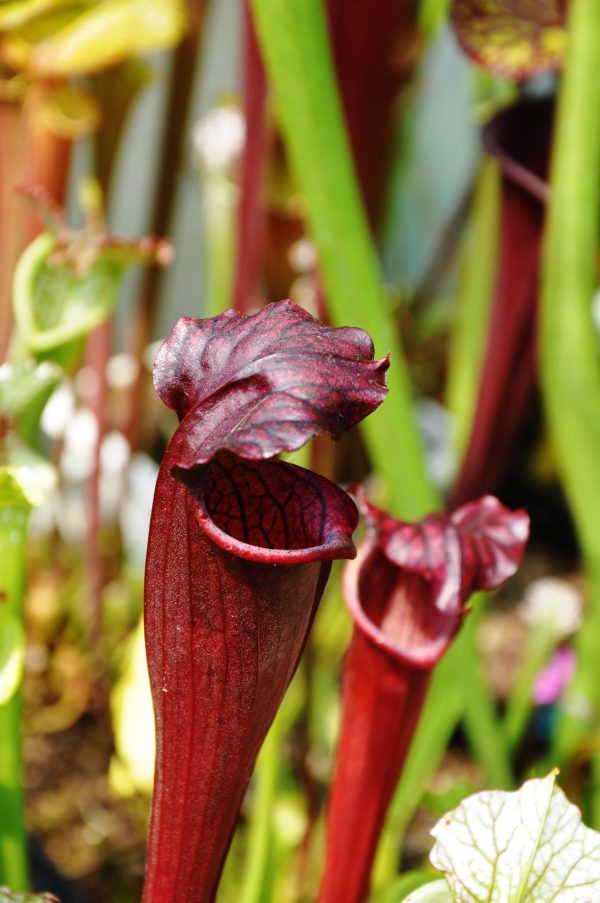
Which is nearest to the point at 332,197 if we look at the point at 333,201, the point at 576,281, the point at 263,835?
the point at 333,201

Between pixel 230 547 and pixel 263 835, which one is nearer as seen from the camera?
pixel 230 547

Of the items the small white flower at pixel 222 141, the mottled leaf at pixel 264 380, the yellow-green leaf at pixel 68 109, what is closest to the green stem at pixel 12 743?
the mottled leaf at pixel 264 380

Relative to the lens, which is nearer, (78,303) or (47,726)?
(78,303)

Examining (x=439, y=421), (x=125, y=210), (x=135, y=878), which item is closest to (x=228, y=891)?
(x=135, y=878)

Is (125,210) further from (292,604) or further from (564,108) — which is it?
(292,604)

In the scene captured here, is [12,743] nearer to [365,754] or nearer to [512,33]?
[365,754]

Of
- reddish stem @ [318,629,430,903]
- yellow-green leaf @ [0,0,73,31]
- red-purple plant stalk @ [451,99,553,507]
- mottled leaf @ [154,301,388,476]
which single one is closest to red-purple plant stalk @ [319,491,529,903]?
reddish stem @ [318,629,430,903]

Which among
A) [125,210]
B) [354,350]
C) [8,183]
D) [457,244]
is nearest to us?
[354,350]
